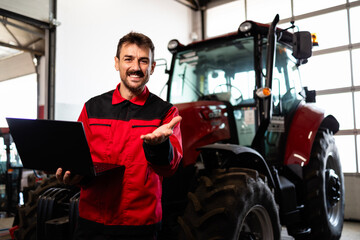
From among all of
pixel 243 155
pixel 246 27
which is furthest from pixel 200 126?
pixel 246 27

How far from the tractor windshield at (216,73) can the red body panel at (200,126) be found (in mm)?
341

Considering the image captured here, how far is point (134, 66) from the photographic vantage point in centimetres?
155

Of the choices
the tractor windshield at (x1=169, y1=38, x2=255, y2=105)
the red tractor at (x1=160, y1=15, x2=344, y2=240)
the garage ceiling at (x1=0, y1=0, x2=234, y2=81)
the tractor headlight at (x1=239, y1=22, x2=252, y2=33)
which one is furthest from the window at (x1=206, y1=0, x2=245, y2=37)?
the tractor headlight at (x1=239, y1=22, x2=252, y2=33)

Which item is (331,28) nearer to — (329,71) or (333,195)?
(329,71)

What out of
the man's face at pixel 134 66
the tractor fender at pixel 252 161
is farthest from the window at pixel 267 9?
the man's face at pixel 134 66

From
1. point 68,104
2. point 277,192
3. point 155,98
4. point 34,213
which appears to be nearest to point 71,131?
point 155,98

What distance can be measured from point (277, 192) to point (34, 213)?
1954mm

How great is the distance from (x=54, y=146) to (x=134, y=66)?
0.48 metres

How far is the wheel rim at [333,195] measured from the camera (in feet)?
11.8

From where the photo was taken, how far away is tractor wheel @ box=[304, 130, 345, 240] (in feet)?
10.8

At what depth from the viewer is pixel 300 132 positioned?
3.45 metres

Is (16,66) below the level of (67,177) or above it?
above

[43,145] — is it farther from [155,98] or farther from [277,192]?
[277,192]

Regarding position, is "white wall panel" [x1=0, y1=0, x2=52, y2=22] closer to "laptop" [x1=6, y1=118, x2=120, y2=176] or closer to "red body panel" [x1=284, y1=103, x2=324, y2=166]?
"red body panel" [x1=284, y1=103, x2=324, y2=166]
